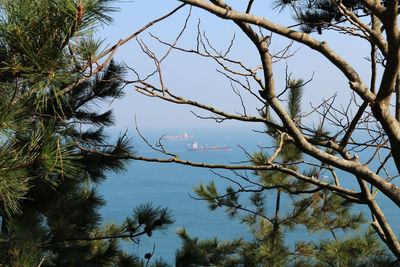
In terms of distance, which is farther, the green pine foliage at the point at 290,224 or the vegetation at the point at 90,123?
the green pine foliage at the point at 290,224

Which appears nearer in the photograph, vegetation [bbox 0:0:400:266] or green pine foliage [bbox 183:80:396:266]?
vegetation [bbox 0:0:400:266]

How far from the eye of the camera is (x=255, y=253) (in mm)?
4078

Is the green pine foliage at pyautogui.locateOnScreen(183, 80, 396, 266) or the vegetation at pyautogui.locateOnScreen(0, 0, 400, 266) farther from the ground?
the green pine foliage at pyautogui.locateOnScreen(183, 80, 396, 266)

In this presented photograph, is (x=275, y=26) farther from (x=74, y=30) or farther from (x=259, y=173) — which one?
(x=259, y=173)

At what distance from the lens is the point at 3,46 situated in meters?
1.30

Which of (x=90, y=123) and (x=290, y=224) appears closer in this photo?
(x=90, y=123)

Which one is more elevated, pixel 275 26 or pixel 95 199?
pixel 95 199

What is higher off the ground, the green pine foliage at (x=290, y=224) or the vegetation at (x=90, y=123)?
the green pine foliage at (x=290, y=224)

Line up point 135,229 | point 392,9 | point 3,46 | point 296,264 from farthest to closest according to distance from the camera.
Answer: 1. point 296,264
2. point 135,229
3. point 3,46
4. point 392,9

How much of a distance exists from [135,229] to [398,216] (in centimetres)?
1286

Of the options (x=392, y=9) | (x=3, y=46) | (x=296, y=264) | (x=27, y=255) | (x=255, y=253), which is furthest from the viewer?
(x=255, y=253)

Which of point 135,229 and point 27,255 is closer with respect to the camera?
point 27,255

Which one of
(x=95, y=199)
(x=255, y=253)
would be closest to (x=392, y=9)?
(x=95, y=199)

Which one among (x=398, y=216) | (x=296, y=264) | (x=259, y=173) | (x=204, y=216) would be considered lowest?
(x=296, y=264)
